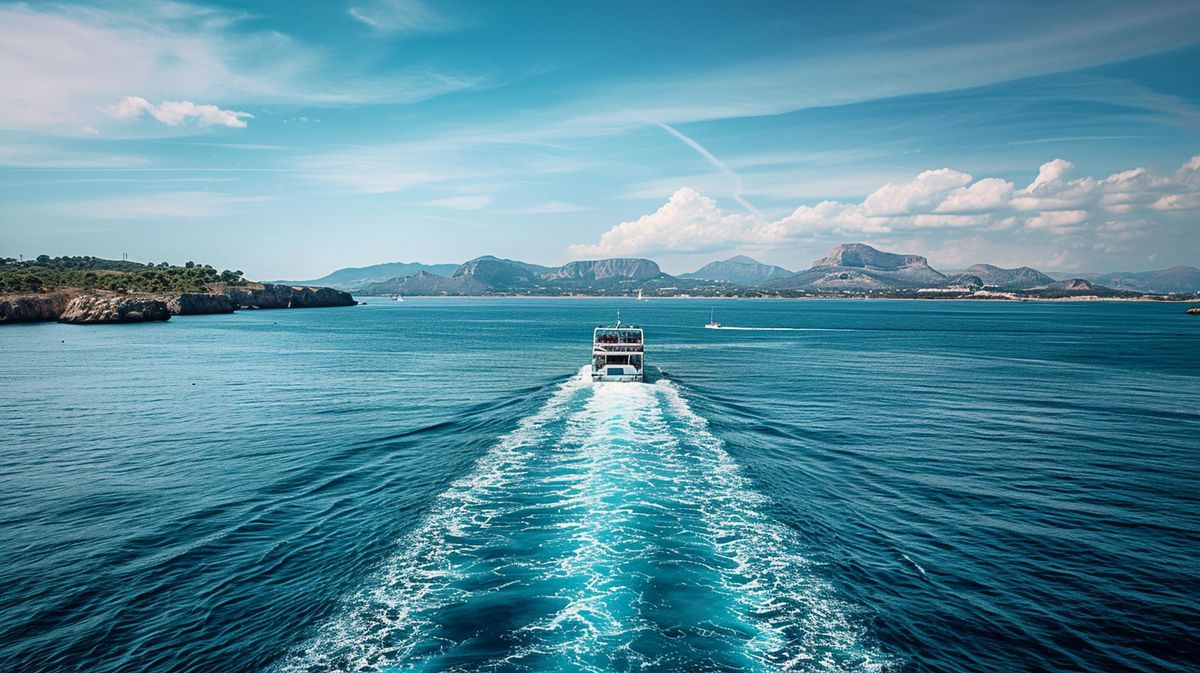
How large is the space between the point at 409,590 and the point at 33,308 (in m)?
200

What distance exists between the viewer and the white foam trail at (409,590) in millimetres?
15625

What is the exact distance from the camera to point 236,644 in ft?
54.0

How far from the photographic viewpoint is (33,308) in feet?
498

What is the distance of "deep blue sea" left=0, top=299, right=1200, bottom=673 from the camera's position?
1650 cm

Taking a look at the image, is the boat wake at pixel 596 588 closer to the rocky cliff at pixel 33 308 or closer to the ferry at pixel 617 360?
the ferry at pixel 617 360

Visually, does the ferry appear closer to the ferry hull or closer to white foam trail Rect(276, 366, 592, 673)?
the ferry hull

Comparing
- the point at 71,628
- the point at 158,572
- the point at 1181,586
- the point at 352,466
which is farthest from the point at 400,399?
the point at 1181,586

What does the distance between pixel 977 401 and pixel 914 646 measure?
49.5 metres

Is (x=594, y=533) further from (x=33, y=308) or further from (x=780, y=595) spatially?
(x=33, y=308)

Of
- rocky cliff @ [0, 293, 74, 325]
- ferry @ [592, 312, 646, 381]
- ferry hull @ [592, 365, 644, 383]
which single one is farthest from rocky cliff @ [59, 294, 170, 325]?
ferry hull @ [592, 365, 644, 383]

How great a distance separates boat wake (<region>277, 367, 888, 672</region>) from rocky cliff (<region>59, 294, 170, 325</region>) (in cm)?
17597

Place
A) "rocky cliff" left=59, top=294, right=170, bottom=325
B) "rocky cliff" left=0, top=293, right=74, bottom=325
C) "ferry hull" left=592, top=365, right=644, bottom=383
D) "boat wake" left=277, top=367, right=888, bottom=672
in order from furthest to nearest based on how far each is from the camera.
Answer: "rocky cliff" left=59, top=294, right=170, bottom=325
"rocky cliff" left=0, top=293, right=74, bottom=325
"ferry hull" left=592, top=365, right=644, bottom=383
"boat wake" left=277, top=367, right=888, bottom=672

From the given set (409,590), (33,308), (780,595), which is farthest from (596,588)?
(33,308)

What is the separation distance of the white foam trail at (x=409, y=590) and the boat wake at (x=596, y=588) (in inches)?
2.4
